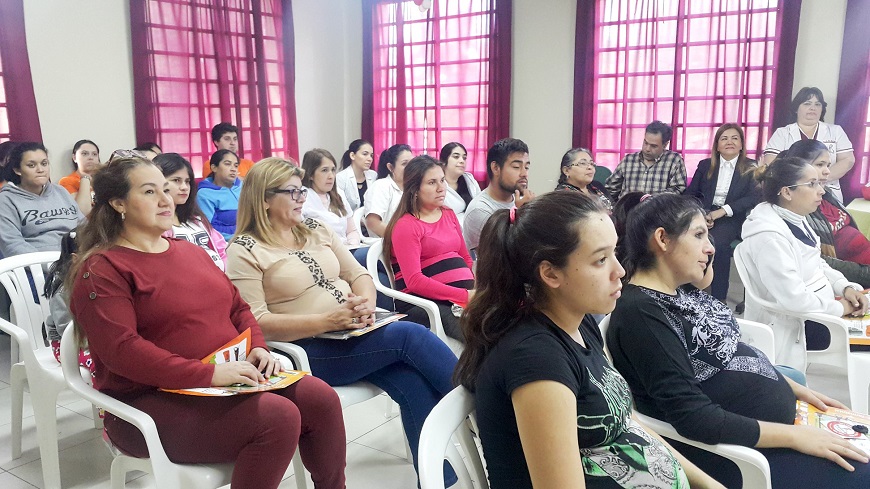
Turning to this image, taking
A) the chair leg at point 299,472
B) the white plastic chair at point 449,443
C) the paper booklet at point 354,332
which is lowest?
the chair leg at point 299,472

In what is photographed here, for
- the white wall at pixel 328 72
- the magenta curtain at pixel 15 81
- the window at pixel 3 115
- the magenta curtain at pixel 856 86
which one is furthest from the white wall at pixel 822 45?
the window at pixel 3 115

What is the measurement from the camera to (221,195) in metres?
3.74

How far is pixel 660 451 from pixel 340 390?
100 centimetres

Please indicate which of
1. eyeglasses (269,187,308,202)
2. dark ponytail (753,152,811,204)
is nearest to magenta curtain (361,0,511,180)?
dark ponytail (753,152,811,204)

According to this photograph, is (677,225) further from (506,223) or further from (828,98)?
(828,98)

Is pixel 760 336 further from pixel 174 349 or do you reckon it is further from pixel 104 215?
pixel 104 215

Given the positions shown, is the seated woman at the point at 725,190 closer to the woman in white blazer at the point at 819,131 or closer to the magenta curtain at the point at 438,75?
the woman in white blazer at the point at 819,131

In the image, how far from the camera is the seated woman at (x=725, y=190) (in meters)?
4.25

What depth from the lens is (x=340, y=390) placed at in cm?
187

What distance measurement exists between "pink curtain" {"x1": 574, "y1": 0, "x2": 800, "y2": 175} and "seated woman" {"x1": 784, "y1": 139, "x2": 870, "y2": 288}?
1.44 metres

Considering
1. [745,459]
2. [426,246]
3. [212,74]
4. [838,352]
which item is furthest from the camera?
[212,74]

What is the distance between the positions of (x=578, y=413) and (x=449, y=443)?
23cm

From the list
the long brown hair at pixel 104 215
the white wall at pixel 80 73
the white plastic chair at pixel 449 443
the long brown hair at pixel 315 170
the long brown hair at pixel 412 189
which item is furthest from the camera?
the white wall at pixel 80 73

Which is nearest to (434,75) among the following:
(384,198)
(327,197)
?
(384,198)
